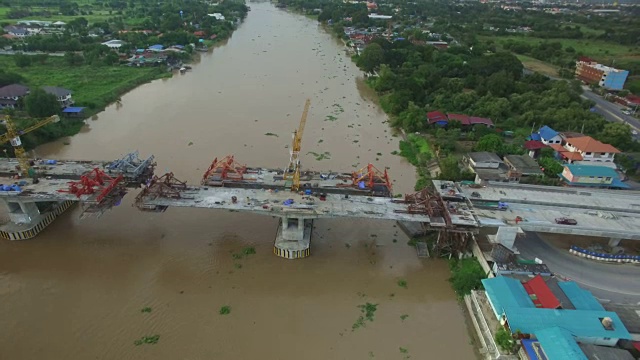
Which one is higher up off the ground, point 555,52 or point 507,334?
point 555,52

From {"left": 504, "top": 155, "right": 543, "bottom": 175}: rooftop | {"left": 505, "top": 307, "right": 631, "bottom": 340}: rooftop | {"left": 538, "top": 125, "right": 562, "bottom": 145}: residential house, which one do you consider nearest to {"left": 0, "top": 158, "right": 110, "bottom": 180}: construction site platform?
{"left": 505, "top": 307, "right": 631, "bottom": 340}: rooftop

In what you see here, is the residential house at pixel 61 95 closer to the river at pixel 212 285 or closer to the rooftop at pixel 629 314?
the river at pixel 212 285

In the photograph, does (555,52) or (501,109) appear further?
(555,52)

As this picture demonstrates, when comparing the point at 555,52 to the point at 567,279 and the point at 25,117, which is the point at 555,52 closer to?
the point at 567,279

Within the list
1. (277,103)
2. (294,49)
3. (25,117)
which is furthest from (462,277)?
(294,49)

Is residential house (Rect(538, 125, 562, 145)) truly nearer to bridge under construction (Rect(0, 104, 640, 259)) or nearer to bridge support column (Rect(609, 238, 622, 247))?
bridge under construction (Rect(0, 104, 640, 259))

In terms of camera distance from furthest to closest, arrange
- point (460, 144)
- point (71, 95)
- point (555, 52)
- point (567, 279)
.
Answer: point (555, 52) → point (71, 95) → point (460, 144) → point (567, 279)
